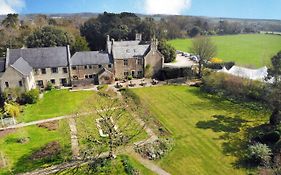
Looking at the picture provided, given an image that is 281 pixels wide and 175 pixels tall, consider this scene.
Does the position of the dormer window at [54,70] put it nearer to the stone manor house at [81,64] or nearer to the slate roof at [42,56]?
the stone manor house at [81,64]

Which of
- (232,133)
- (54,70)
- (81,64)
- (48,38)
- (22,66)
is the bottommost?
(232,133)

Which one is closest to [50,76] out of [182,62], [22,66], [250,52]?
[22,66]

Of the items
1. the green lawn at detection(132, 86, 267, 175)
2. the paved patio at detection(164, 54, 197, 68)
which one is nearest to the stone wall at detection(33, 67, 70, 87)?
the green lawn at detection(132, 86, 267, 175)

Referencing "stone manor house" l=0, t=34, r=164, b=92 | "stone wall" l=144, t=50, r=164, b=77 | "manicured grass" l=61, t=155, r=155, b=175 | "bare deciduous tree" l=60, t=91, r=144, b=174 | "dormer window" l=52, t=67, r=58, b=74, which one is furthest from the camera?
"stone wall" l=144, t=50, r=164, b=77

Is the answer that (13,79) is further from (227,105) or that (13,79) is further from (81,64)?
(227,105)

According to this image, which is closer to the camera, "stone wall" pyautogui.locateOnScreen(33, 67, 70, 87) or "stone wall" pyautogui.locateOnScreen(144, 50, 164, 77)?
"stone wall" pyautogui.locateOnScreen(33, 67, 70, 87)

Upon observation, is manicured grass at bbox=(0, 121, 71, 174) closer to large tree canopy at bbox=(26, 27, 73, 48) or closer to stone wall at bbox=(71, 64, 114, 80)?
stone wall at bbox=(71, 64, 114, 80)

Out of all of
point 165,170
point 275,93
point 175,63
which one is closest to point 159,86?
point 175,63
